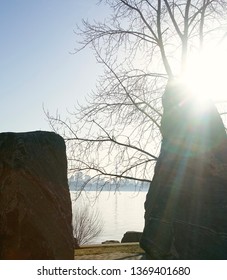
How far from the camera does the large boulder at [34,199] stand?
4.91 meters

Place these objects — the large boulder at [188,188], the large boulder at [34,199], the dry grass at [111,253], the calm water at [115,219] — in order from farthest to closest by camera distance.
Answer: the calm water at [115,219] → the dry grass at [111,253] → the large boulder at [188,188] → the large boulder at [34,199]

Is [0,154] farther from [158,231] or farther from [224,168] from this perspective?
[224,168]

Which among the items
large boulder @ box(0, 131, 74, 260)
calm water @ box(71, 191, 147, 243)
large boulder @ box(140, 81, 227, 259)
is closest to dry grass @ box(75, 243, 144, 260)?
large boulder @ box(140, 81, 227, 259)

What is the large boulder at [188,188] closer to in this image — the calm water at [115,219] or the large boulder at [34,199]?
the large boulder at [34,199]

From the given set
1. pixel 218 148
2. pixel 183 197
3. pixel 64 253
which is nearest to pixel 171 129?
pixel 218 148

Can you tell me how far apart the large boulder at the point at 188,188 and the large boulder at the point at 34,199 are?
1.52m

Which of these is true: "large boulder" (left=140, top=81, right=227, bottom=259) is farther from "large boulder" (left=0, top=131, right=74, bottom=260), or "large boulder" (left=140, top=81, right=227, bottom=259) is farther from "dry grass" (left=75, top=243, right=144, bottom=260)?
"large boulder" (left=0, top=131, right=74, bottom=260)

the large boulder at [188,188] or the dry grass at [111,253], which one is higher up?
the large boulder at [188,188]

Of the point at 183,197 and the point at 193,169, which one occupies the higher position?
the point at 193,169

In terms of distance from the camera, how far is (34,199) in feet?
16.9

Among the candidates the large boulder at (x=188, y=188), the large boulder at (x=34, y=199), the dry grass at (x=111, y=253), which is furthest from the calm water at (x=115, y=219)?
the large boulder at (x=34, y=199)

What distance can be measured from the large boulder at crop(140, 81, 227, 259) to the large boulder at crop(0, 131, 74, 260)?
1.52 meters

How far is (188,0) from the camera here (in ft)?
33.9

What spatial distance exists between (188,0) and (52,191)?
7333mm
